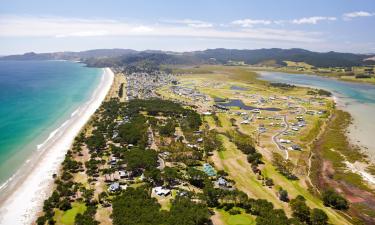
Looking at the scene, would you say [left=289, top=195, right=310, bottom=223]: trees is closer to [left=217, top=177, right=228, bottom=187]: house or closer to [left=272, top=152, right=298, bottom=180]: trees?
[left=217, top=177, right=228, bottom=187]: house

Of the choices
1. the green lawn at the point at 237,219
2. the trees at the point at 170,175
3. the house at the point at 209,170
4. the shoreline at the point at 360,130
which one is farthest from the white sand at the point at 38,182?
the shoreline at the point at 360,130

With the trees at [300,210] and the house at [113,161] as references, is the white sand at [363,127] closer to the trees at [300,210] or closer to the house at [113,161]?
the trees at [300,210]

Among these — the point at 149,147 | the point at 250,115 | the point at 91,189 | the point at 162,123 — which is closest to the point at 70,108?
the point at 162,123

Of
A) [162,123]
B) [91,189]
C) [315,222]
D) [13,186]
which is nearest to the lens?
[315,222]

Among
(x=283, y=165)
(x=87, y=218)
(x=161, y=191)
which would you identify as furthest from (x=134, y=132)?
(x=87, y=218)

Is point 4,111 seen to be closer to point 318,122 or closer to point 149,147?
point 149,147
